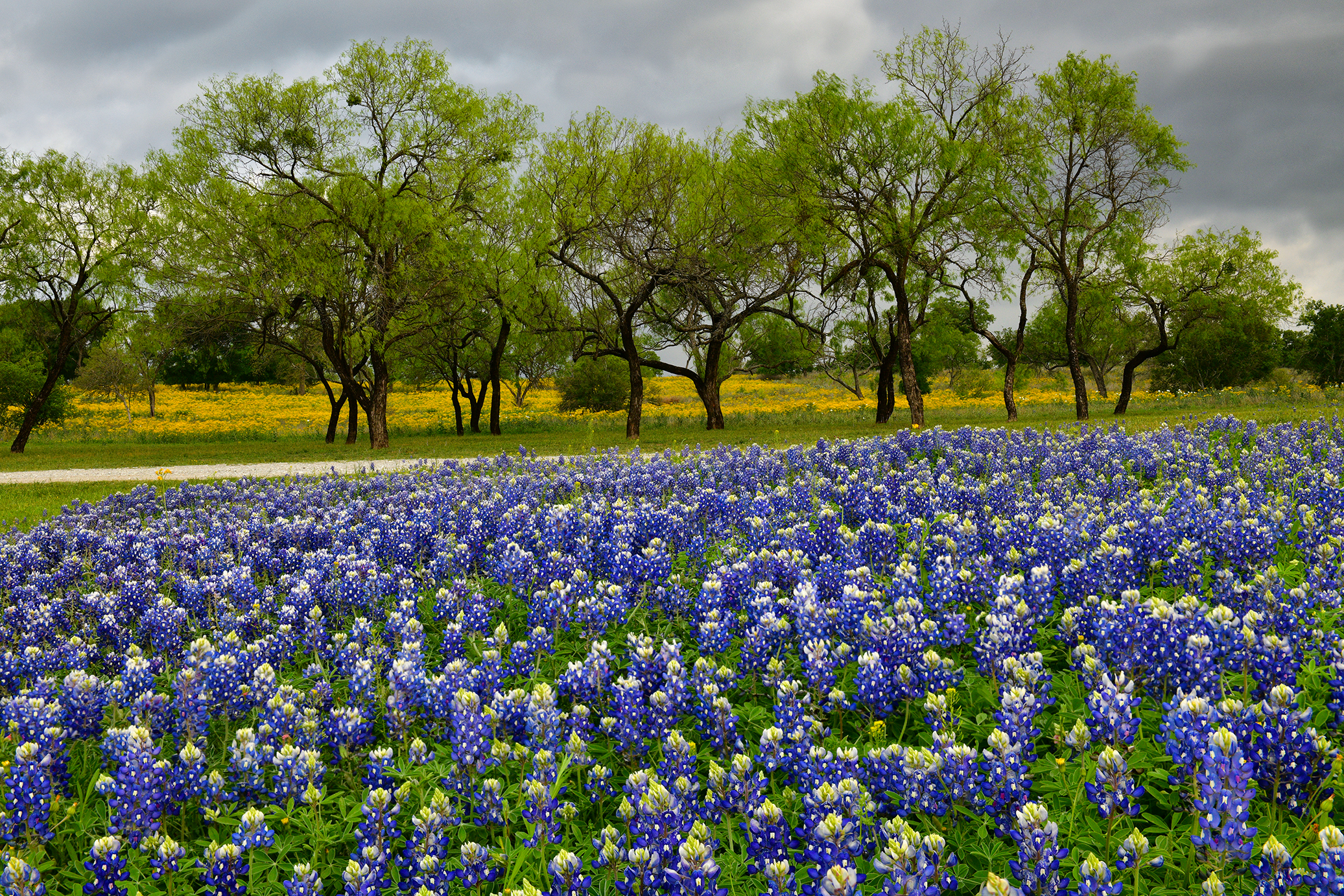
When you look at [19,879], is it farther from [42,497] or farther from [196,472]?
[196,472]

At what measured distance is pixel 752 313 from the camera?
37.5 meters

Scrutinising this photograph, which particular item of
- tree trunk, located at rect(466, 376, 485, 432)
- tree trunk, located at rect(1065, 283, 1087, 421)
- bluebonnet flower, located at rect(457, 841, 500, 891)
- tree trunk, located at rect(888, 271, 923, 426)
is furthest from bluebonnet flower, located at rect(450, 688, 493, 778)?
tree trunk, located at rect(466, 376, 485, 432)

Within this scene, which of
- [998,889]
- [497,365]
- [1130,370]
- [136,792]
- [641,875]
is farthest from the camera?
[1130,370]

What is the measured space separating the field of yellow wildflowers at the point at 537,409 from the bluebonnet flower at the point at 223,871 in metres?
30.0

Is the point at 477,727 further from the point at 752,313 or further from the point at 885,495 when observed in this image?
the point at 752,313

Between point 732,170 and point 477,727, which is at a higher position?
point 732,170

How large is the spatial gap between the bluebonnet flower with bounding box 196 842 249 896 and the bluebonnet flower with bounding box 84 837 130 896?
1.06 feet

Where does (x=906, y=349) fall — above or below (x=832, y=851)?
above

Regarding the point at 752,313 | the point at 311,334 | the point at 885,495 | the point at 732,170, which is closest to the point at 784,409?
the point at 752,313

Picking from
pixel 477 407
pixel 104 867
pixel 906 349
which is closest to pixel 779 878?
pixel 104 867

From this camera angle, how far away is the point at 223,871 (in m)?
2.96

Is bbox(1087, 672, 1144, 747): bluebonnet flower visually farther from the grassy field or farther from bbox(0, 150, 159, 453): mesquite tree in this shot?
bbox(0, 150, 159, 453): mesquite tree

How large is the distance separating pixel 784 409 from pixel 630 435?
76.6 ft

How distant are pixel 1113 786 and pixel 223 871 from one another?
136 inches
